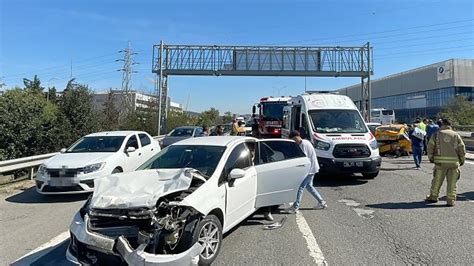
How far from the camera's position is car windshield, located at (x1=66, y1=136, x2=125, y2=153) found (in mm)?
10988

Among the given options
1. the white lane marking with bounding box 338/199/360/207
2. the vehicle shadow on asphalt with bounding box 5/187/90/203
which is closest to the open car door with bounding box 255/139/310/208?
the white lane marking with bounding box 338/199/360/207

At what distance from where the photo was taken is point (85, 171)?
31.1 ft

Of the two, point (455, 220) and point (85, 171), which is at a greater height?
point (85, 171)

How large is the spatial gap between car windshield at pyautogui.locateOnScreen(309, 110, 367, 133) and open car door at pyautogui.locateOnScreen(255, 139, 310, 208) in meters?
4.89

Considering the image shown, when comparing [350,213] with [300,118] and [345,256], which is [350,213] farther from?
[300,118]

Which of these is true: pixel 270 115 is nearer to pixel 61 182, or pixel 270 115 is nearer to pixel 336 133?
pixel 336 133

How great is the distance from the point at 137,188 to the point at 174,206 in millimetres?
645

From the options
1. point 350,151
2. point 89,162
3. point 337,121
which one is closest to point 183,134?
point 337,121

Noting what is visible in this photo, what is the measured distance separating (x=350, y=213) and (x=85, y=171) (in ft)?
19.6

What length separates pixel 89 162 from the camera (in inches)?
381

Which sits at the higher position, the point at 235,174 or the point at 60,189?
the point at 235,174

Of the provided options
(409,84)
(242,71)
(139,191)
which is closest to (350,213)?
(139,191)

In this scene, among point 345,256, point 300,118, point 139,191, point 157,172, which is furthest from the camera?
point 300,118

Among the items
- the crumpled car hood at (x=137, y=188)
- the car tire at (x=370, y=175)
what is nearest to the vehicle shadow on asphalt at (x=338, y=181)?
the car tire at (x=370, y=175)
